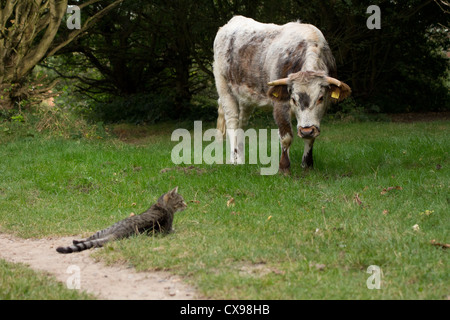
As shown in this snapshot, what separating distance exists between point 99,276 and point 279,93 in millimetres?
5325

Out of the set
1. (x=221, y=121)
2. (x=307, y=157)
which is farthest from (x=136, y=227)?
(x=221, y=121)

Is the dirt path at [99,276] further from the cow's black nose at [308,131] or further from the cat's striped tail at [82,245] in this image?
the cow's black nose at [308,131]

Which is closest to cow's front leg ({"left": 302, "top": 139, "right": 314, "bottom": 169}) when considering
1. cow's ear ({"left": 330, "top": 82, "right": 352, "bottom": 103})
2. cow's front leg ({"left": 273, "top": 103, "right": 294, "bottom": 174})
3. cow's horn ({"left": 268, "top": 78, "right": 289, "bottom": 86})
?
cow's front leg ({"left": 273, "top": 103, "right": 294, "bottom": 174})

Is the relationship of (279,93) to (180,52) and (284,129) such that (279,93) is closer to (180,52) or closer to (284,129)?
(284,129)

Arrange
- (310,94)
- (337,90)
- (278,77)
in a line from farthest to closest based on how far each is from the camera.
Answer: (278,77), (337,90), (310,94)

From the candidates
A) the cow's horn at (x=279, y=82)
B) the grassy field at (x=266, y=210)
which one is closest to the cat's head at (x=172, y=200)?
the grassy field at (x=266, y=210)

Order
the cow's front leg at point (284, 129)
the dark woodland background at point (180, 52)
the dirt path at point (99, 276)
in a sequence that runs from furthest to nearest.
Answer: the dark woodland background at point (180, 52) → the cow's front leg at point (284, 129) → the dirt path at point (99, 276)

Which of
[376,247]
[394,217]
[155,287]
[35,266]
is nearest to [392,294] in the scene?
[376,247]

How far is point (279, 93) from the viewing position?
9.88 metres

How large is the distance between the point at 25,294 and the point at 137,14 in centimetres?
1670

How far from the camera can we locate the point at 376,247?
572 cm

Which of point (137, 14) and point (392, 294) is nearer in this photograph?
point (392, 294)

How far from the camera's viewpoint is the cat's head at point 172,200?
7.14 meters
